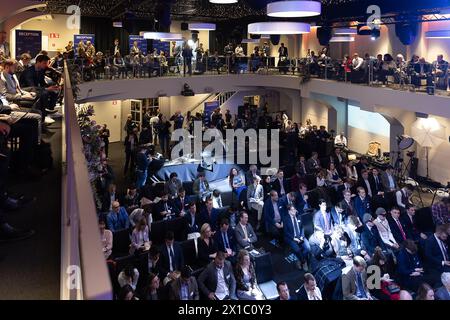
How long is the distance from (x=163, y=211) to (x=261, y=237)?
2.43 m

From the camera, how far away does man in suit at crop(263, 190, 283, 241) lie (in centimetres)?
996

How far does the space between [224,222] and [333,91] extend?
10.8 meters

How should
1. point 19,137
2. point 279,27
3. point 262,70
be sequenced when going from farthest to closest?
point 262,70 → point 279,27 → point 19,137

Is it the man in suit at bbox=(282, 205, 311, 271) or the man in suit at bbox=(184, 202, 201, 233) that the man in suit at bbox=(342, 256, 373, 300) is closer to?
the man in suit at bbox=(282, 205, 311, 271)

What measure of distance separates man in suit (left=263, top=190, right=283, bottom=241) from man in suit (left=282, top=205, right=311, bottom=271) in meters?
0.53

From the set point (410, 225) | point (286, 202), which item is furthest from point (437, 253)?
point (286, 202)

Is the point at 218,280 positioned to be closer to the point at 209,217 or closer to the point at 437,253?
the point at 209,217

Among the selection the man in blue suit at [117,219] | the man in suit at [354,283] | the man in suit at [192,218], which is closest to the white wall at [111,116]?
the man in suit at [192,218]

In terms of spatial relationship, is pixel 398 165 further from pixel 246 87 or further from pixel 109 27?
pixel 109 27

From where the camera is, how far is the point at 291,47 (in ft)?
88.4

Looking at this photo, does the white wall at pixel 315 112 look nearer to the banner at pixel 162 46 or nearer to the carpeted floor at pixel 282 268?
the banner at pixel 162 46

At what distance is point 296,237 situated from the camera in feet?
30.5

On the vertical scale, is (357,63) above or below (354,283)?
above
